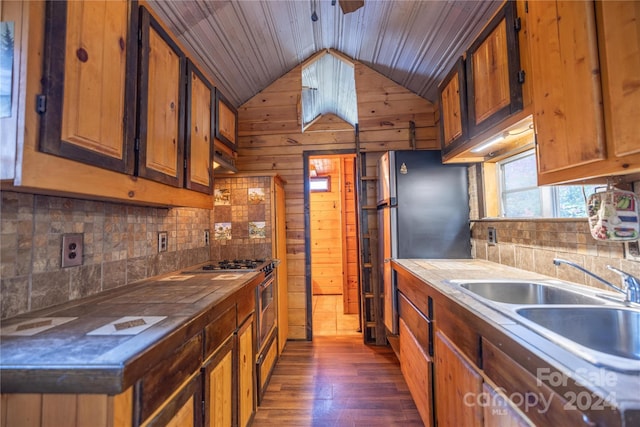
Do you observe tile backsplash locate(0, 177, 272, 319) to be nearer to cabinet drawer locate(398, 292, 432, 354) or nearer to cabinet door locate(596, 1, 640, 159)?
cabinet drawer locate(398, 292, 432, 354)

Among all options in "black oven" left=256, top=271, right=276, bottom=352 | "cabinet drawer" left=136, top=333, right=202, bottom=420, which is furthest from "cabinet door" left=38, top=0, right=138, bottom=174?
"black oven" left=256, top=271, right=276, bottom=352

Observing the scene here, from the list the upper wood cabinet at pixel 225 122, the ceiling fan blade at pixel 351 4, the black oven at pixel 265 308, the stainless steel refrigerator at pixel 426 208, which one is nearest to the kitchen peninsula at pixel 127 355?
the black oven at pixel 265 308

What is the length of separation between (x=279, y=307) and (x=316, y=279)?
2.53 metres

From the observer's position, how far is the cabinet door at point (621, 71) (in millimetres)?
796

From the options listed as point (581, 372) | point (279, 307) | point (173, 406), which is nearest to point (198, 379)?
point (173, 406)

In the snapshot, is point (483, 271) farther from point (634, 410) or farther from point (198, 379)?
point (198, 379)

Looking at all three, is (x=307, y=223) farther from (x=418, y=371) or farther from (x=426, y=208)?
(x=418, y=371)

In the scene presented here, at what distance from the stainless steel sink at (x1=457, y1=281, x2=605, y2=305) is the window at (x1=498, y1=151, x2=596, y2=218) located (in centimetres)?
44

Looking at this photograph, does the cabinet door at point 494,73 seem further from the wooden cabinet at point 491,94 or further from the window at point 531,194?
the window at point 531,194

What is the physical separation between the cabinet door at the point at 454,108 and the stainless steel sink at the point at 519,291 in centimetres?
99

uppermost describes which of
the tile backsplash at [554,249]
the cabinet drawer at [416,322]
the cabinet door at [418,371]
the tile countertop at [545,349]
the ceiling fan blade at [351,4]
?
the ceiling fan blade at [351,4]

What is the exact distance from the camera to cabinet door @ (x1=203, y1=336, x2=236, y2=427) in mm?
1117

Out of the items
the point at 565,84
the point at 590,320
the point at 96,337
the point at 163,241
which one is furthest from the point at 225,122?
the point at 590,320

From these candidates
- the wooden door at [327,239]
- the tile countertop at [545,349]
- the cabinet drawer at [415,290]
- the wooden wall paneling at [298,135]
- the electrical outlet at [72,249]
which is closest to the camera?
the tile countertop at [545,349]
